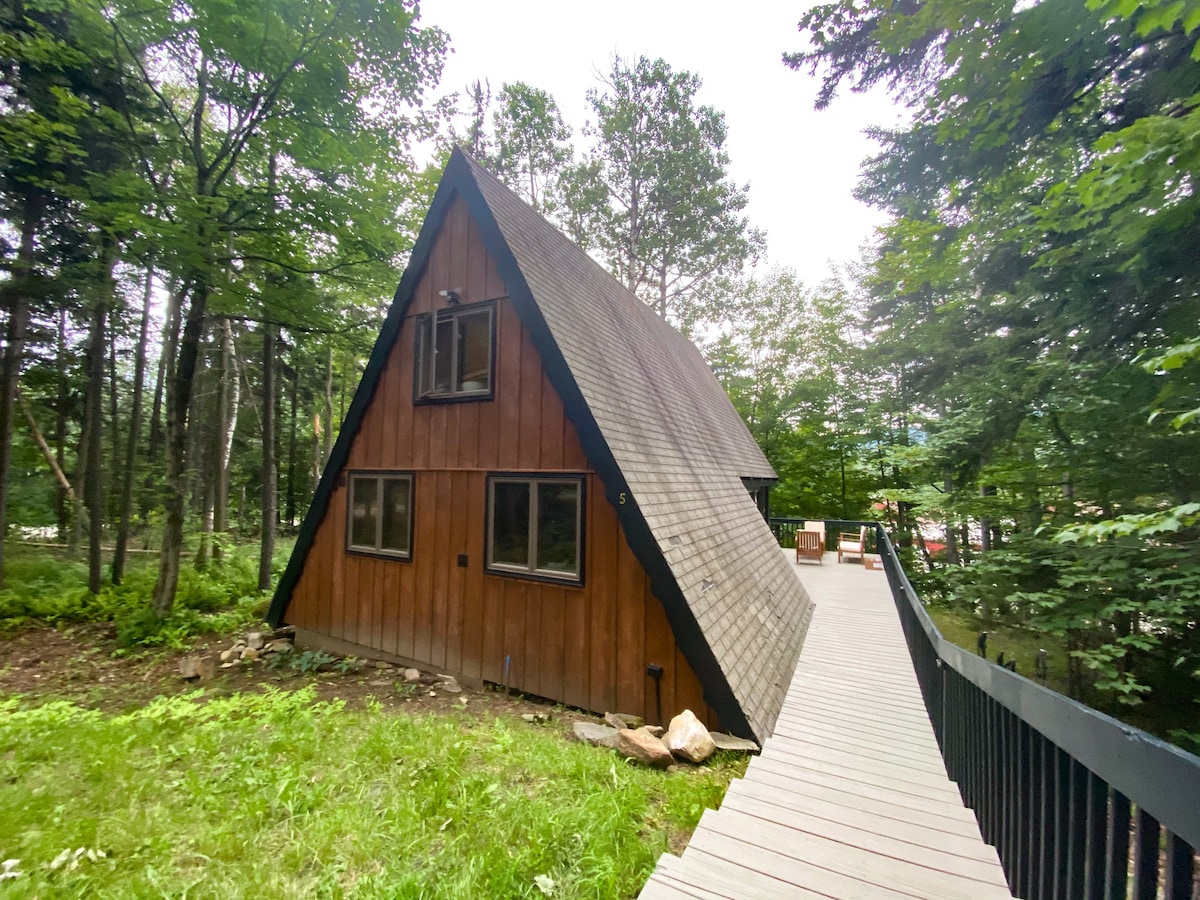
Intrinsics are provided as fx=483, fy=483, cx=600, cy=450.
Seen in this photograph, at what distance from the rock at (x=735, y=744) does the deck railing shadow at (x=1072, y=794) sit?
148 centimetres

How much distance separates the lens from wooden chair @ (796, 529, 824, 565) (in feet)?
40.6

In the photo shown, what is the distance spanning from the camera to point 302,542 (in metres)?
7.72

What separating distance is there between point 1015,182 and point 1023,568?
613 centimetres

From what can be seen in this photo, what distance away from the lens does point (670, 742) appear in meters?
3.95

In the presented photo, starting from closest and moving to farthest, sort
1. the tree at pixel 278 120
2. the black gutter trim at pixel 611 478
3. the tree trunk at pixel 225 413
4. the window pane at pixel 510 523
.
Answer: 1. the black gutter trim at pixel 611 478
2. the window pane at pixel 510 523
3. the tree at pixel 278 120
4. the tree trunk at pixel 225 413

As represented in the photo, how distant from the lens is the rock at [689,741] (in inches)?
151

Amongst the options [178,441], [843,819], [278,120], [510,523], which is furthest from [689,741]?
[278,120]

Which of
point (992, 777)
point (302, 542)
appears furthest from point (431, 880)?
point (302, 542)

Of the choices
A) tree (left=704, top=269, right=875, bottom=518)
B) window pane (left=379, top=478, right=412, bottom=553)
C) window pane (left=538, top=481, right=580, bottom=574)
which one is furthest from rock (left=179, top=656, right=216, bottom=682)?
tree (left=704, top=269, right=875, bottom=518)

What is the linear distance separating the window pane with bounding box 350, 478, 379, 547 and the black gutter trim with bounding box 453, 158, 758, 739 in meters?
3.60

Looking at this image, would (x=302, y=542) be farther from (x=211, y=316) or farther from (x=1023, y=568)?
(x=1023, y=568)

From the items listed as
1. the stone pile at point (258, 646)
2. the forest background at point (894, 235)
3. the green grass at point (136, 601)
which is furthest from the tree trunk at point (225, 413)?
the stone pile at point (258, 646)

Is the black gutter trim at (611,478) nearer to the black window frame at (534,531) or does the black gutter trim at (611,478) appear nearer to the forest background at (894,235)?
the black window frame at (534,531)

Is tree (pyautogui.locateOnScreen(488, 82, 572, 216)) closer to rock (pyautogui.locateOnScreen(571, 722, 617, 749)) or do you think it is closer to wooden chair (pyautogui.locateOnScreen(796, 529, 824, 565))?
wooden chair (pyautogui.locateOnScreen(796, 529, 824, 565))
